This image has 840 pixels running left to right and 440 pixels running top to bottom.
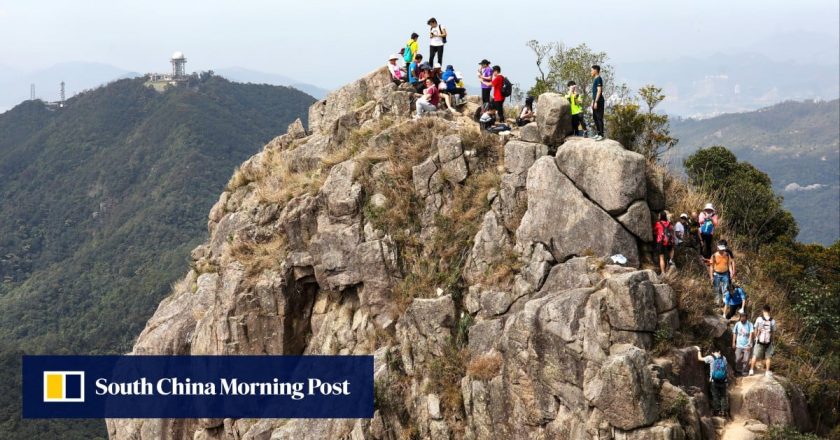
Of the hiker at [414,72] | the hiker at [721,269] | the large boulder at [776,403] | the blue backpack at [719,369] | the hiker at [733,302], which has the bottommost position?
the large boulder at [776,403]

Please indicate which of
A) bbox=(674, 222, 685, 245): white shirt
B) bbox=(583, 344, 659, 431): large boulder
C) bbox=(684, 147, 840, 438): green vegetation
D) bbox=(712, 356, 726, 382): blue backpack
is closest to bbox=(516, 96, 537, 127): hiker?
bbox=(684, 147, 840, 438): green vegetation

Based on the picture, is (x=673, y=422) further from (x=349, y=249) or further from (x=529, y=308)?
(x=349, y=249)

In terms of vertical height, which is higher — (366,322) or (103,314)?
(366,322)

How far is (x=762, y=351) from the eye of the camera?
15.8 meters

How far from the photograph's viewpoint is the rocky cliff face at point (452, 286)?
14750 mm

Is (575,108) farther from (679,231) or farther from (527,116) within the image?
(679,231)

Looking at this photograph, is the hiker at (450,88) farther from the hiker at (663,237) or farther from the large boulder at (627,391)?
the large boulder at (627,391)

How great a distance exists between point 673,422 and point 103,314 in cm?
9849

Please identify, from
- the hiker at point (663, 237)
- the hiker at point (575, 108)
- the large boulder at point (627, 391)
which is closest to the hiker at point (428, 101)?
the hiker at point (575, 108)

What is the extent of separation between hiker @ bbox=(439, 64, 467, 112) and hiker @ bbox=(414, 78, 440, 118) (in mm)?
765

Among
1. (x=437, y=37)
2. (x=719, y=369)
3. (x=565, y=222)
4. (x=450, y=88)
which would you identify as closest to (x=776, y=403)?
(x=719, y=369)

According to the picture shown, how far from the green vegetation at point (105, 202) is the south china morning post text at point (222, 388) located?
49.3 m

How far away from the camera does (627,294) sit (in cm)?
1453

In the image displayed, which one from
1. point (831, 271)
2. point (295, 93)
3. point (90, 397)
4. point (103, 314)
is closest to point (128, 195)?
point (103, 314)
